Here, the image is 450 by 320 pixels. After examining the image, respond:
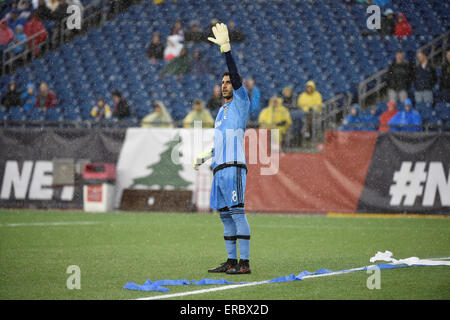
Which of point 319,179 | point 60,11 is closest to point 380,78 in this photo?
point 319,179

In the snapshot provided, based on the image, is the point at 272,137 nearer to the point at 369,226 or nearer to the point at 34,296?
the point at 369,226

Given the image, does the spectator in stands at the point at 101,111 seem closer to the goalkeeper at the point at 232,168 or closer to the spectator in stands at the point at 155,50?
the spectator in stands at the point at 155,50

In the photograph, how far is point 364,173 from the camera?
57.6 feet

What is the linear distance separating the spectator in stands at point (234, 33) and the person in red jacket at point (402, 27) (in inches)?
201

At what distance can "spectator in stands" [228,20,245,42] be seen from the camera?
80.4ft

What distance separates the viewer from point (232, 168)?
850 centimetres

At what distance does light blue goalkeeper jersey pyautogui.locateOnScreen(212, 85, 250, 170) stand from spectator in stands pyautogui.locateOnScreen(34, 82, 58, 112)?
15645mm

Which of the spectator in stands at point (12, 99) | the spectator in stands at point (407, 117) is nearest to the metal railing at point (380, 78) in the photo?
the spectator in stands at point (407, 117)

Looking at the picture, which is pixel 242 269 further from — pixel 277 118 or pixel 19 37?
pixel 19 37

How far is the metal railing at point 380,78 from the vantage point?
74.3 feet

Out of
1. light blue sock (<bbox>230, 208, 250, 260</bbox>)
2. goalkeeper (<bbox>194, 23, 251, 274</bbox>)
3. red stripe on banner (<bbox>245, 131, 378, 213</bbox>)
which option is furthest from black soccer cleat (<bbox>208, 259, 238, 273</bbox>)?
red stripe on banner (<bbox>245, 131, 378, 213</bbox>)

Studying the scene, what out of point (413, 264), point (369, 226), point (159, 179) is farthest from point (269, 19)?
point (413, 264)

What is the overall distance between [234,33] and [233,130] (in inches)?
653

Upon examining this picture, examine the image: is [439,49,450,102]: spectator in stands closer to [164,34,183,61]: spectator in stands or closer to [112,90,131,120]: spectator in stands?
[164,34,183,61]: spectator in stands
